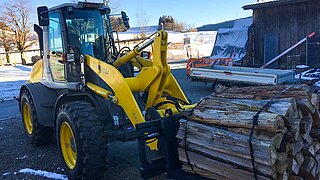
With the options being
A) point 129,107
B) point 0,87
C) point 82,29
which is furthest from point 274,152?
point 0,87

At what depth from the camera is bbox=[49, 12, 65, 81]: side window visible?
18.5ft

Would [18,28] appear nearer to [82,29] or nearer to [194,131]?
[82,29]

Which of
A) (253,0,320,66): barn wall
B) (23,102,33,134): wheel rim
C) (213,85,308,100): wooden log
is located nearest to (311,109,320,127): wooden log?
(213,85,308,100): wooden log

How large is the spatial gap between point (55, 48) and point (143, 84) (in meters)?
1.91

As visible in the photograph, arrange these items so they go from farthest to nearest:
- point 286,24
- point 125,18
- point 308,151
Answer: point 286,24
point 125,18
point 308,151

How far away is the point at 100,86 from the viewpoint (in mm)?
5148

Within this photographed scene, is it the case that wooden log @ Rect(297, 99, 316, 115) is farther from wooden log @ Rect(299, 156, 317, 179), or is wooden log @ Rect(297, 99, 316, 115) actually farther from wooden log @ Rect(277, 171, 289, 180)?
wooden log @ Rect(277, 171, 289, 180)

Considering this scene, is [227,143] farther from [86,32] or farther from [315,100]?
[86,32]

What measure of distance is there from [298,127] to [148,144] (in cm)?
192

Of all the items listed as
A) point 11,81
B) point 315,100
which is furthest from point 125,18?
point 11,81

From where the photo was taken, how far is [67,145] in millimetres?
5195

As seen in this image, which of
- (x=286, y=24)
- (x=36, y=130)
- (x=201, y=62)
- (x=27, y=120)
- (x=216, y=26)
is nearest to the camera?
(x=36, y=130)

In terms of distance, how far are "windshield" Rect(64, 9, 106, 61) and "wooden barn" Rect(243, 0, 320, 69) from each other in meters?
12.2

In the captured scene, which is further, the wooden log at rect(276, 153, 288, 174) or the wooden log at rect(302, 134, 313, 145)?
the wooden log at rect(302, 134, 313, 145)
